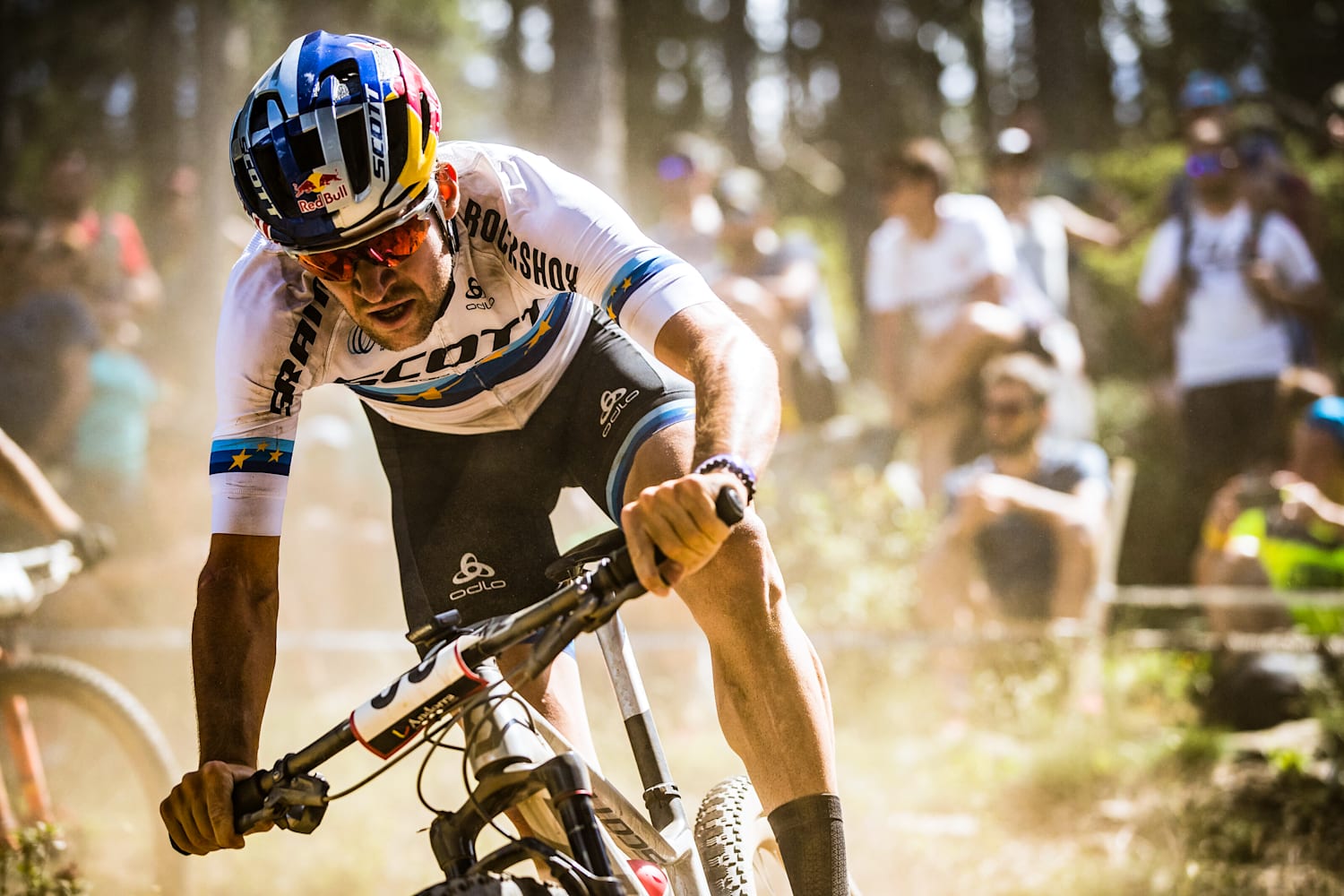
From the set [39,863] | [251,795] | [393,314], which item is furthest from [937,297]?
[251,795]

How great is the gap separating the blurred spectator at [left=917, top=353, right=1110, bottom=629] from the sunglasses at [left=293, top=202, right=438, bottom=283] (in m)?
4.63

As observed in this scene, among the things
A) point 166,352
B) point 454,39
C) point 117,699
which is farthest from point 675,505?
point 454,39

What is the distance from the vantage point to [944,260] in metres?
7.62

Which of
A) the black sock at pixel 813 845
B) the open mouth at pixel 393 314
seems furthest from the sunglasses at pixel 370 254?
the black sock at pixel 813 845

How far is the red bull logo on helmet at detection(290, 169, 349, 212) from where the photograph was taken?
2.55 meters

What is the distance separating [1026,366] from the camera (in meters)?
6.82

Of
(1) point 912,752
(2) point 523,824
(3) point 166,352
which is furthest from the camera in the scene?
(3) point 166,352

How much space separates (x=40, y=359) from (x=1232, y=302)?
21.6ft

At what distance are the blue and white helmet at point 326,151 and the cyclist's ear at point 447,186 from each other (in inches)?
8.0

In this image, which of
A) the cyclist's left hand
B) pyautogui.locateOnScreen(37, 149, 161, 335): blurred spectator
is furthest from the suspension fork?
pyautogui.locateOnScreen(37, 149, 161, 335): blurred spectator

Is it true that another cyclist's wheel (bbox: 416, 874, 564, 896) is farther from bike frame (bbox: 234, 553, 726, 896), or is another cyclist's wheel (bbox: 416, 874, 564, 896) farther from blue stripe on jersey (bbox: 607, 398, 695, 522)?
blue stripe on jersey (bbox: 607, 398, 695, 522)

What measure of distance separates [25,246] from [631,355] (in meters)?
5.73

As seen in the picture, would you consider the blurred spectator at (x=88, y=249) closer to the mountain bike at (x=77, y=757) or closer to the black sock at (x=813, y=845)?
the mountain bike at (x=77, y=757)

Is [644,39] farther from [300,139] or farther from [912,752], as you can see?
[300,139]
